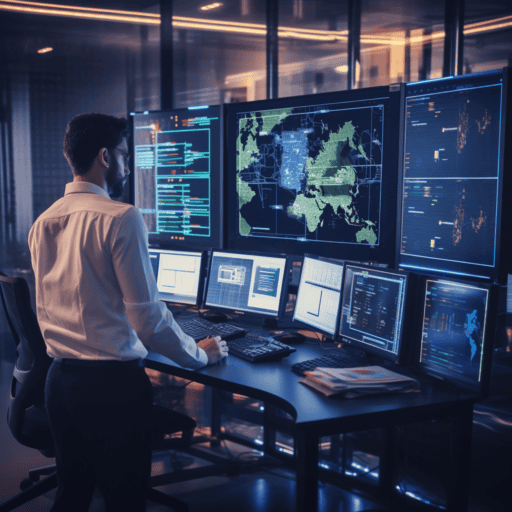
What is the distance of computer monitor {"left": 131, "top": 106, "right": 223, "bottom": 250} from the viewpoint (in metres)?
3.62

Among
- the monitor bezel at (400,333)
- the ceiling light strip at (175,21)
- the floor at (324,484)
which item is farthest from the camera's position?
the ceiling light strip at (175,21)

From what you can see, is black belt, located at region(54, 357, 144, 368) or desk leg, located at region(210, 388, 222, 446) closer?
black belt, located at region(54, 357, 144, 368)

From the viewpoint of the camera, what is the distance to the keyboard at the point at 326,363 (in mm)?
2359

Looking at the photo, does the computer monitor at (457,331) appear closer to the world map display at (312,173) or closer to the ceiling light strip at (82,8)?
the world map display at (312,173)

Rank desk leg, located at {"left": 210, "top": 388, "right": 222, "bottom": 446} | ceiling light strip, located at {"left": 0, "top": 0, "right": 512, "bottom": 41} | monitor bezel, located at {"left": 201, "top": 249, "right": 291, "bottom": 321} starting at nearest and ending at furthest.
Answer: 1. monitor bezel, located at {"left": 201, "top": 249, "right": 291, "bottom": 321}
2. desk leg, located at {"left": 210, "top": 388, "right": 222, "bottom": 446}
3. ceiling light strip, located at {"left": 0, "top": 0, "right": 512, "bottom": 41}

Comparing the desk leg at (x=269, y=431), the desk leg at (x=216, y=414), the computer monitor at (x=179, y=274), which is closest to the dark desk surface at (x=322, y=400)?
the computer monitor at (x=179, y=274)

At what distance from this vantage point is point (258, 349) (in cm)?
261

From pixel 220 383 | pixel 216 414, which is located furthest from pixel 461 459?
pixel 216 414

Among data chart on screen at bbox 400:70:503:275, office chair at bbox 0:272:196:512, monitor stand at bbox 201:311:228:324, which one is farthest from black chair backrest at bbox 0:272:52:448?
data chart on screen at bbox 400:70:503:275

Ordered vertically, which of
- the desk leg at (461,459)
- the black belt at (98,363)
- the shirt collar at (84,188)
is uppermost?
the shirt collar at (84,188)

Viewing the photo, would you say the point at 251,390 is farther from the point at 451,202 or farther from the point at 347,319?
the point at 451,202

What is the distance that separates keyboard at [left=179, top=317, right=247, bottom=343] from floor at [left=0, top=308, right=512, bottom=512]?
2.84 ft

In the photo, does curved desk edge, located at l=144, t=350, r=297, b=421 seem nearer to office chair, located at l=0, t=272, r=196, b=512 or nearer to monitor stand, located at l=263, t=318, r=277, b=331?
office chair, located at l=0, t=272, r=196, b=512

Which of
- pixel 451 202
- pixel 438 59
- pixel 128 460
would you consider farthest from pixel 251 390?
pixel 438 59
